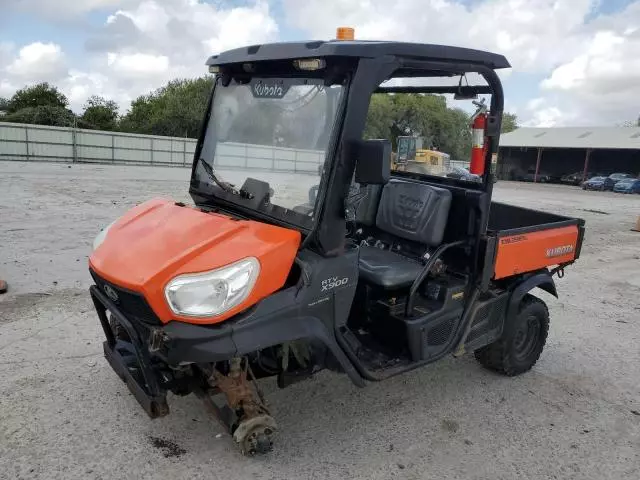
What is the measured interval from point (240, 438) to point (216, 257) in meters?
0.94

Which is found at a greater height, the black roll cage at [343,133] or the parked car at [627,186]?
the black roll cage at [343,133]

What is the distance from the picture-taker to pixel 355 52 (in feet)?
8.38

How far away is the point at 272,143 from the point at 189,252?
85 cm

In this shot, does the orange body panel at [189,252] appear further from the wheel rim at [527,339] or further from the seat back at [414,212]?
the wheel rim at [527,339]

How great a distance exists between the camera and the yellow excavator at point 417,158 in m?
4.22

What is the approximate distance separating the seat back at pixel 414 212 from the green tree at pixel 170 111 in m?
35.6

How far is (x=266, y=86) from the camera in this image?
3.02 meters

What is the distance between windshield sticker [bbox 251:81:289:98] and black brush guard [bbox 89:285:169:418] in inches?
56.6

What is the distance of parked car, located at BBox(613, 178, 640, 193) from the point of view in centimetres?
3195

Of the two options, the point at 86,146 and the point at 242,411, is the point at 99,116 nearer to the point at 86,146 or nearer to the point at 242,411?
the point at 86,146

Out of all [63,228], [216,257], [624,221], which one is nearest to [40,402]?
[216,257]

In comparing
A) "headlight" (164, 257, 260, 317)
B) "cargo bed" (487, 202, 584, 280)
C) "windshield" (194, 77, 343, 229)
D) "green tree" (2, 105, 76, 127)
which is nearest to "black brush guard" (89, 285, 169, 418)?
"headlight" (164, 257, 260, 317)

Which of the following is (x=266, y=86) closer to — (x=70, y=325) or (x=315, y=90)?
(x=315, y=90)

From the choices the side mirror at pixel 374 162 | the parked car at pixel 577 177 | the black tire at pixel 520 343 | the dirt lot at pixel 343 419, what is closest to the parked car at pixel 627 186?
the parked car at pixel 577 177
